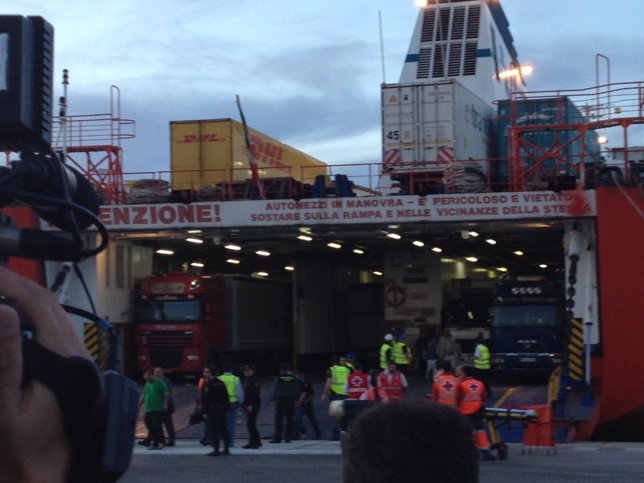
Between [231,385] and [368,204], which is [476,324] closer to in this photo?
[368,204]

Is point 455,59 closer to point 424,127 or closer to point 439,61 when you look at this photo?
point 439,61

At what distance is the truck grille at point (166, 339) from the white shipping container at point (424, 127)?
332 inches

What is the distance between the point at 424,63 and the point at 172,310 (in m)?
13.4

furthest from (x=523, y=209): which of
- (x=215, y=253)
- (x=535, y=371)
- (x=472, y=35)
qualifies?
(x=215, y=253)

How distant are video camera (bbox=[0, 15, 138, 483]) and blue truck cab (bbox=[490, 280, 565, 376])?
32.7 m

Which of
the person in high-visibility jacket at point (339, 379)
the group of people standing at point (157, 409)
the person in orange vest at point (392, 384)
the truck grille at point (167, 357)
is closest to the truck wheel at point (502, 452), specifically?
the person in orange vest at point (392, 384)

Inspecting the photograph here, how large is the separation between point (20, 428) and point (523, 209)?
29.0 m

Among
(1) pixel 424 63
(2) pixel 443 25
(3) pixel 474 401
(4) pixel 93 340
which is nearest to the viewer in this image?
(3) pixel 474 401

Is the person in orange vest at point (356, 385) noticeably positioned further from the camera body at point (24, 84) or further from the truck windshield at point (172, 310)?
the camera body at point (24, 84)

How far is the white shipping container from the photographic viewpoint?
115 feet

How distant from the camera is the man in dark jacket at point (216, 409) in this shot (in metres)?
22.2

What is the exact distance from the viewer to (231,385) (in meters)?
24.1

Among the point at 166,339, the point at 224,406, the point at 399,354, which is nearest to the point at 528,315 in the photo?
the point at 399,354

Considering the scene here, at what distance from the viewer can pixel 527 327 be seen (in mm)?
35125
